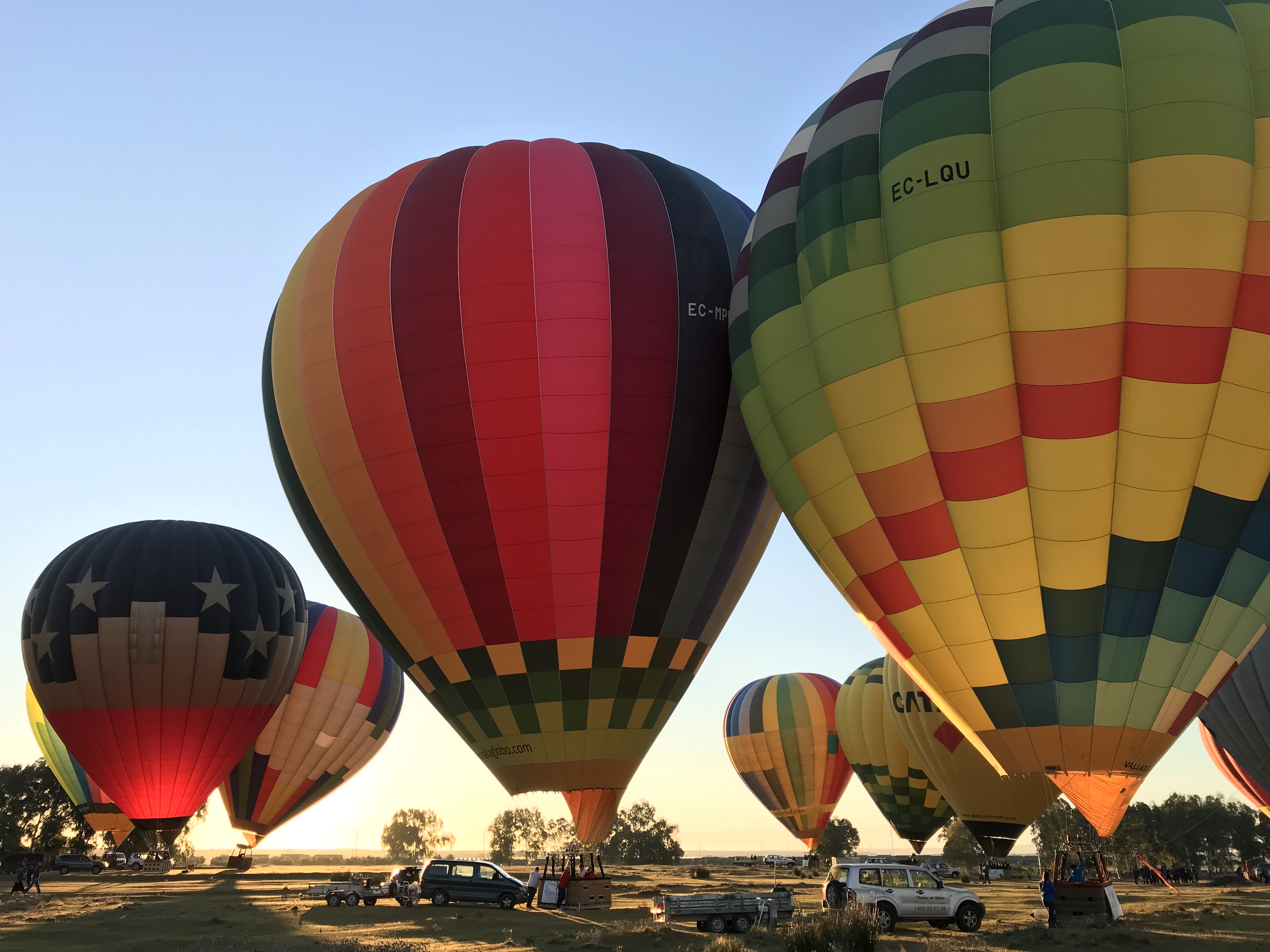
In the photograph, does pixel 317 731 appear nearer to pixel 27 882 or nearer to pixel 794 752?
pixel 27 882

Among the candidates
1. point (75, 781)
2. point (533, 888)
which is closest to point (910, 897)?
point (533, 888)

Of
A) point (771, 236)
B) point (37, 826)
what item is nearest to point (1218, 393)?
point (771, 236)

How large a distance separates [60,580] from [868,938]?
24.3 m

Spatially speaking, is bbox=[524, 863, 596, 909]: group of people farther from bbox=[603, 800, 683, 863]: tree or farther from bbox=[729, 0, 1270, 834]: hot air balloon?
bbox=[603, 800, 683, 863]: tree

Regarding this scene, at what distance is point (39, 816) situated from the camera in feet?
195

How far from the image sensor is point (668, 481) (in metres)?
17.2

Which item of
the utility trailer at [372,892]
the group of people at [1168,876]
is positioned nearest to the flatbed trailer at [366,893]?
the utility trailer at [372,892]

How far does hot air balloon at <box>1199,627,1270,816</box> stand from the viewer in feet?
86.0

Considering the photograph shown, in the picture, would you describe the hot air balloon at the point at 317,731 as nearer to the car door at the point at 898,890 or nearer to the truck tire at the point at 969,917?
→ the car door at the point at 898,890

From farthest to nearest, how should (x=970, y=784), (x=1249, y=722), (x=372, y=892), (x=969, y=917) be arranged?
(x=1249, y=722), (x=970, y=784), (x=372, y=892), (x=969, y=917)

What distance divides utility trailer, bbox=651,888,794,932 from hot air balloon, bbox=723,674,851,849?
24.1m

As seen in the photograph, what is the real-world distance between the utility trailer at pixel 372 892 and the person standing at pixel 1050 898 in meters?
12.4

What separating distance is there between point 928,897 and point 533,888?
28.9ft

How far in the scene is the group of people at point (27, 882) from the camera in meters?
26.4
